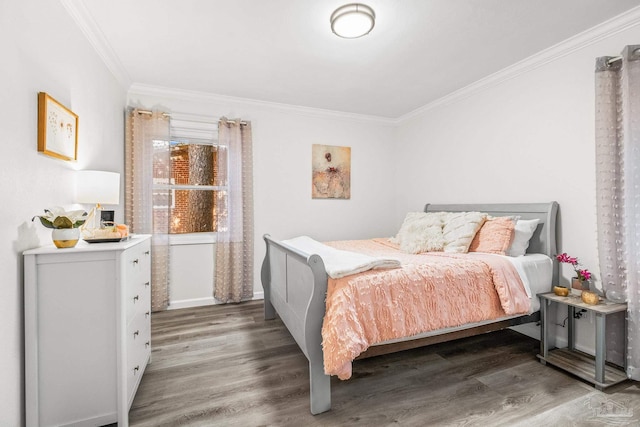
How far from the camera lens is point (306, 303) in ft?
6.37

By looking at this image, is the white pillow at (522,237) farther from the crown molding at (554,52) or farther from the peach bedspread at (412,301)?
the crown molding at (554,52)

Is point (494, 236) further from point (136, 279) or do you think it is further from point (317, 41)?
point (136, 279)

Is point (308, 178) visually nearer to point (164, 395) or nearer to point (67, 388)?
point (164, 395)

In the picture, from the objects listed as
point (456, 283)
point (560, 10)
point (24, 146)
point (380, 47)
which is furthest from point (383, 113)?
point (24, 146)

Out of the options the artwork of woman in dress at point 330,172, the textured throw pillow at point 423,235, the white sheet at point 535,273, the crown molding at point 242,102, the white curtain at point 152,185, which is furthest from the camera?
the artwork of woman in dress at point 330,172

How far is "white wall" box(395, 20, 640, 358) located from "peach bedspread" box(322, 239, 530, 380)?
0.86 meters

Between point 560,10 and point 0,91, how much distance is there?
332 centimetres

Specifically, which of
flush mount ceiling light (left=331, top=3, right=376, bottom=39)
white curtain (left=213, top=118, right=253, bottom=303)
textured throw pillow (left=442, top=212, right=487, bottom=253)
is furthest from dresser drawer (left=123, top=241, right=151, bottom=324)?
textured throw pillow (left=442, top=212, right=487, bottom=253)

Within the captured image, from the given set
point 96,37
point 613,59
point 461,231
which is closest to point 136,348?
point 96,37

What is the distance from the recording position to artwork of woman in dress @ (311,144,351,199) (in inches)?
167

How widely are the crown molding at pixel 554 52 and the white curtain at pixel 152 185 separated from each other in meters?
3.49

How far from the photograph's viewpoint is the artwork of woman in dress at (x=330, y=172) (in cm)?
424

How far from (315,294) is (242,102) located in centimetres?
295

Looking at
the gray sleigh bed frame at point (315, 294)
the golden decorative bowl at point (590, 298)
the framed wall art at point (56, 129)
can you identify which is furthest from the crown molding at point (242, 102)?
the golden decorative bowl at point (590, 298)
